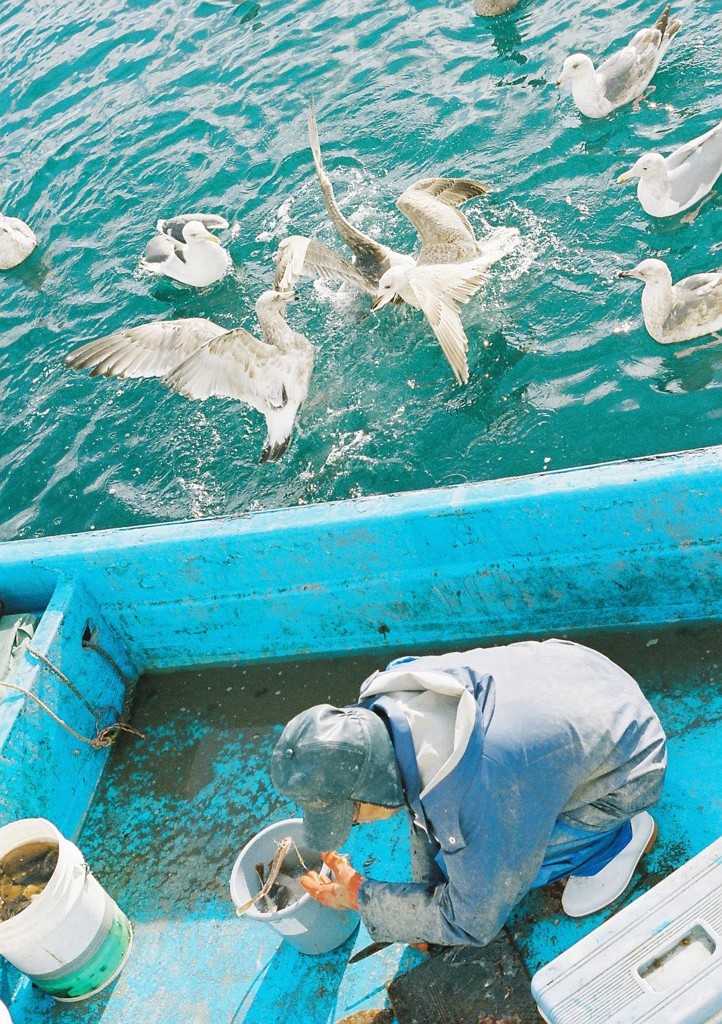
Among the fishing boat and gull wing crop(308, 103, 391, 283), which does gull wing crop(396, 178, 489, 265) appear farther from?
the fishing boat

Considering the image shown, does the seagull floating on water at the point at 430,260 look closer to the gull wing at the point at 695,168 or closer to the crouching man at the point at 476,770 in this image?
the gull wing at the point at 695,168

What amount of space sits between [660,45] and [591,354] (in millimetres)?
3092

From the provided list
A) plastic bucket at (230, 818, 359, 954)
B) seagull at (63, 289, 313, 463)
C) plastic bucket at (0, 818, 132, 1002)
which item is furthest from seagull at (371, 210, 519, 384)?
plastic bucket at (0, 818, 132, 1002)

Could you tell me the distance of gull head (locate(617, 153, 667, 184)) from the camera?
6.07 metres

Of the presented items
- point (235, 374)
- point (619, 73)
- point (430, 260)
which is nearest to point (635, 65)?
point (619, 73)

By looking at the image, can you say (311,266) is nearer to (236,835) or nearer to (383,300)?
(383,300)

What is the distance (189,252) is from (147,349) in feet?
4.50

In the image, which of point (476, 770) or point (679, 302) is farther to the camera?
point (679, 302)

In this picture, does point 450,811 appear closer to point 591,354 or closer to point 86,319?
point 591,354

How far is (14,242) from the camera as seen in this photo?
8172 mm

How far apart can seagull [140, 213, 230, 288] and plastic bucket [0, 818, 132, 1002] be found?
467 centimetres

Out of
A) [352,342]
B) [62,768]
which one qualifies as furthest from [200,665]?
[352,342]

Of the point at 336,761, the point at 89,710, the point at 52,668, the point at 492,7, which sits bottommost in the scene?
the point at 492,7

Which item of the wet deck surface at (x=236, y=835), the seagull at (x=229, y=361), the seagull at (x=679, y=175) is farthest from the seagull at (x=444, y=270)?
the wet deck surface at (x=236, y=835)
